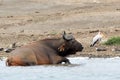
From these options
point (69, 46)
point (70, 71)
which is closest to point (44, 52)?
point (69, 46)

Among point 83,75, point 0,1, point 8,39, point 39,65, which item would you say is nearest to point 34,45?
point 39,65

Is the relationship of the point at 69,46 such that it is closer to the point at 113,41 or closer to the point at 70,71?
the point at 70,71

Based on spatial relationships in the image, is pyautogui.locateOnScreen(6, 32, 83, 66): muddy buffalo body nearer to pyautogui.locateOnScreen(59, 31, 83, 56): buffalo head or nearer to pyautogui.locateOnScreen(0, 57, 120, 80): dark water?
pyautogui.locateOnScreen(59, 31, 83, 56): buffalo head

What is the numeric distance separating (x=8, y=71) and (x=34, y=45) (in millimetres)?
1645

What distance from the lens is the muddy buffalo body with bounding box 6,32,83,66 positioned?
58.4 feet

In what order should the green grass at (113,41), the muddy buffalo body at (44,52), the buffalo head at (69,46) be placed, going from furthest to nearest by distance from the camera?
1. the green grass at (113,41)
2. the buffalo head at (69,46)
3. the muddy buffalo body at (44,52)

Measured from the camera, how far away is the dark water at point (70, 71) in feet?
52.0

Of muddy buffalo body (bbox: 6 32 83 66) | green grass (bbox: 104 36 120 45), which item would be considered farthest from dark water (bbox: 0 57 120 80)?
green grass (bbox: 104 36 120 45)

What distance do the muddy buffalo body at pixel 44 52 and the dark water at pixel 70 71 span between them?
28 centimetres

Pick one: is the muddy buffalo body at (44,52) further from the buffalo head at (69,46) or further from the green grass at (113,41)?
the green grass at (113,41)

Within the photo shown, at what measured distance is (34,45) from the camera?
60.2 ft

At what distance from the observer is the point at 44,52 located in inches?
717

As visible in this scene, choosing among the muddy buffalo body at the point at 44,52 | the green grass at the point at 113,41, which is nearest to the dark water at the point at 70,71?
the muddy buffalo body at the point at 44,52

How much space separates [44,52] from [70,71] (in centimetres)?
159
